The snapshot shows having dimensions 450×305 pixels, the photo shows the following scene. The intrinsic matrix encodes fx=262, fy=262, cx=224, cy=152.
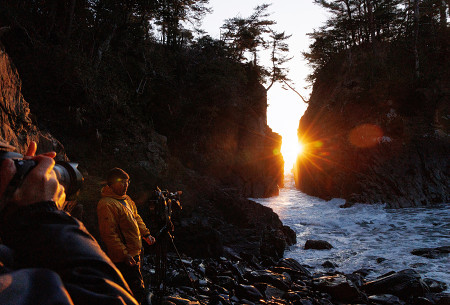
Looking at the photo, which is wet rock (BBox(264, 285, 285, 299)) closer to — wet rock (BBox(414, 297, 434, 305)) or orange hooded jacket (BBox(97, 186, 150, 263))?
wet rock (BBox(414, 297, 434, 305))

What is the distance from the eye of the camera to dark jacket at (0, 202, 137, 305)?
0.52 m

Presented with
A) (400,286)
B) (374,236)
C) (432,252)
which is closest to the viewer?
(400,286)

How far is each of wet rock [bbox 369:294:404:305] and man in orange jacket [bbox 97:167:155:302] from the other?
4.58m

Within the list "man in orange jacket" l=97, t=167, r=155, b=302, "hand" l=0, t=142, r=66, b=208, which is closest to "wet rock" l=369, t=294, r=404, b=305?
"man in orange jacket" l=97, t=167, r=155, b=302

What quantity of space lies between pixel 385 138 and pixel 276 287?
1705 cm

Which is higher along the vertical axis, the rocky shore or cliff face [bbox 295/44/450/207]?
cliff face [bbox 295/44/450/207]

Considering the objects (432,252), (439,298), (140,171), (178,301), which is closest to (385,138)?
(432,252)

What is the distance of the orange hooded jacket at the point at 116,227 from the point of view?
10.7 ft

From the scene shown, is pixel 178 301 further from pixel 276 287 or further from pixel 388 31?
pixel 388 31

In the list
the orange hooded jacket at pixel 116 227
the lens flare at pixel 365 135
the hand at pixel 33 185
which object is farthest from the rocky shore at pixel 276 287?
the lens flare at pixel 365 135

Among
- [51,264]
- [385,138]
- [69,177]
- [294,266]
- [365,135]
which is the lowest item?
[294,266]

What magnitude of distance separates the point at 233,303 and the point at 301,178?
98.1ft

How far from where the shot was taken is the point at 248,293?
5164 millimetres

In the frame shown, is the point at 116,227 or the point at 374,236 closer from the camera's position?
the point at 116,227
